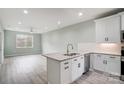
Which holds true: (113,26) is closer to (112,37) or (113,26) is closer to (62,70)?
(112,37)

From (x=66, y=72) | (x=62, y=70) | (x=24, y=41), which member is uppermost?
(x=24, y=41)

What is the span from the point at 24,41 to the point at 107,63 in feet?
28.6

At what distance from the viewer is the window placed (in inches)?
358

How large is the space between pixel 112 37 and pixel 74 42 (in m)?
2.56

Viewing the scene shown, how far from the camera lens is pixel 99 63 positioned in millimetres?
3691

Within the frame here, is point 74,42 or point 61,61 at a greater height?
point 74,42

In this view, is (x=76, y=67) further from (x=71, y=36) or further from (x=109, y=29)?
(x=71, y=36)

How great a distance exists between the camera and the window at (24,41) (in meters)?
9.09

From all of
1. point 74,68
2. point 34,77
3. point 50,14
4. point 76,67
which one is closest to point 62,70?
point 74,68

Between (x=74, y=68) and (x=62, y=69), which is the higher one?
(x=62, y=69)

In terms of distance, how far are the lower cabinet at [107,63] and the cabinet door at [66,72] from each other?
1.78 m

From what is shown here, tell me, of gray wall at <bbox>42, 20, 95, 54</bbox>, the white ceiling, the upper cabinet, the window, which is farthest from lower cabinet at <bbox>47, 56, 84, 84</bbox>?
the window
